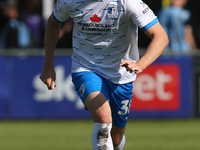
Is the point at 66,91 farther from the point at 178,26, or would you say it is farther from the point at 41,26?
the point at 178,26

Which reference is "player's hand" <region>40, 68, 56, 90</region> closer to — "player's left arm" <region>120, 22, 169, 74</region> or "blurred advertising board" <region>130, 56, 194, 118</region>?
"player's left arm" <region>120, 22, 169, 74</region>

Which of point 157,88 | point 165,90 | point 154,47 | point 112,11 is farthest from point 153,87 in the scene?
point 154,47

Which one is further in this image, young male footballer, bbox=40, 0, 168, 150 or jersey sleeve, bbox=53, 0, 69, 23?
jersey sleeve, bbox=53, 0, 69, 23

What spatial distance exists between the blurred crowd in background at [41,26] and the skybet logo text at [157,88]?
77 centimetres

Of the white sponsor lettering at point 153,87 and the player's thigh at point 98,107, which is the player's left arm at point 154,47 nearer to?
the player's thigh at point 98,107

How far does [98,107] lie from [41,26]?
6606 millimetres

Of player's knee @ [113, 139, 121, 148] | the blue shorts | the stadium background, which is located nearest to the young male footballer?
the blue shorts

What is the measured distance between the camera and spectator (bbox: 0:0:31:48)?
10539 mm

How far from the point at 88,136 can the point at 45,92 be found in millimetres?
1977

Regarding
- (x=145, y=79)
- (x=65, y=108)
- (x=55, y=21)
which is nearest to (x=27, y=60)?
(x=65, y=108)

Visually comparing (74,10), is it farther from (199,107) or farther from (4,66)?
(199,107)

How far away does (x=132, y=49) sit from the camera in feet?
16.0

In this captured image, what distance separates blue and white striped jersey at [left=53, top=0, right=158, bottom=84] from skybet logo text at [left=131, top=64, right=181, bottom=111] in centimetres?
486

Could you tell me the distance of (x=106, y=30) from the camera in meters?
4.58
